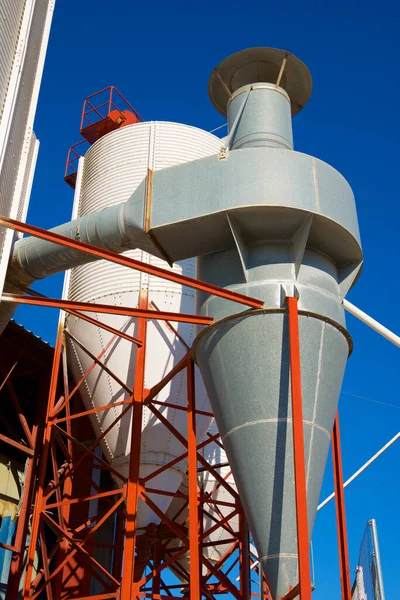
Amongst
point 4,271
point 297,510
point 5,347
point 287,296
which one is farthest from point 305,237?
point 5,347

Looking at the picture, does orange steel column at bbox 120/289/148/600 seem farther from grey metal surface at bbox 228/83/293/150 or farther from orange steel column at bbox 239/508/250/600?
grey metal surface at bbox 228/83/293/150

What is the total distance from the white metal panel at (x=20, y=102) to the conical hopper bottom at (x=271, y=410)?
3.96 m

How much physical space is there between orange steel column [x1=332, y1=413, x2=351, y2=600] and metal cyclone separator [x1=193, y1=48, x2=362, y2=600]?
1306 millimetres

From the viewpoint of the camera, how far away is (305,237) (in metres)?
10.9

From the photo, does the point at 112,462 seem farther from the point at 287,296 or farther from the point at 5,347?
the point at 287,296

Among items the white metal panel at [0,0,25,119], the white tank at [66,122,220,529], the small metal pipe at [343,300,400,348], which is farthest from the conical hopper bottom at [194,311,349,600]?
the white metal panel at [0,0,25,119]

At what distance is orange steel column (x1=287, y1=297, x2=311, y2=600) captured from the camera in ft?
27.8

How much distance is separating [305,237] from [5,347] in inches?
379

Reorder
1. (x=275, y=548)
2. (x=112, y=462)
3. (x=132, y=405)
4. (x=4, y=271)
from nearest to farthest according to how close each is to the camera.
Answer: (x=275, y=548) → (x=4, y=271) → (x=132, y=405) → (x=112, y=462)

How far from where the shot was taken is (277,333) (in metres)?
10.5

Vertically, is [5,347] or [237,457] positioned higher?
[5,347]

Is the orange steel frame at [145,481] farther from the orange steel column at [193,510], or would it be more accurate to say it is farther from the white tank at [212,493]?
the white tank at [212,493]

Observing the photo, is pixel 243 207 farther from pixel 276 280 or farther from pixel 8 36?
pixel 8 36

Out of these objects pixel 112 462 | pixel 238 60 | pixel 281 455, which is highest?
pixel 238 60
